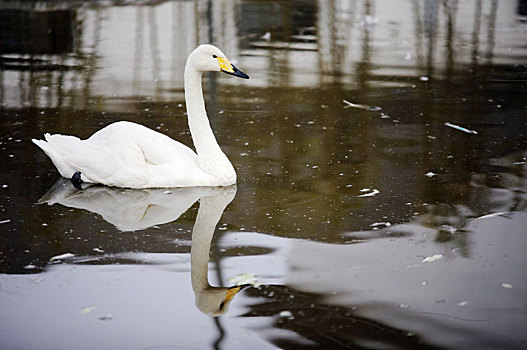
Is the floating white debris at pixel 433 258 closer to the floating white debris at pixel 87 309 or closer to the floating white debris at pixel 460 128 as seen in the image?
the floating white debris at pixel 87 309

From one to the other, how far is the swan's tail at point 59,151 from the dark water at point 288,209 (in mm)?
145

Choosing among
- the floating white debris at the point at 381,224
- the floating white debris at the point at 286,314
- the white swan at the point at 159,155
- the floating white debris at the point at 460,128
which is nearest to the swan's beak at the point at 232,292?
the floating white debris at the point at 286,314

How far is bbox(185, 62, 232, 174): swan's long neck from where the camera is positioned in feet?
23.1

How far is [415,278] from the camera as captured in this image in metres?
5.37

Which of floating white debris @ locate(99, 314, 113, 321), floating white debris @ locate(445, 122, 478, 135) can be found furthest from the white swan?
floating white debris @ locate(445, 122, 478, 135)

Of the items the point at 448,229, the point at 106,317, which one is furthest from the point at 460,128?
the point at 106,317

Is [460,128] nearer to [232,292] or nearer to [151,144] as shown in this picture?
[151,144]

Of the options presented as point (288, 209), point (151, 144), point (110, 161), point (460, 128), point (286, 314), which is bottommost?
point (286, 314)

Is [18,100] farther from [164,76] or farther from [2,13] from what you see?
[2,13]

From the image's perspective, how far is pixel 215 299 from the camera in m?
5.12

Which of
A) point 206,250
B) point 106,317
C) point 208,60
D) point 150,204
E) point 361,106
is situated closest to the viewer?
point 106,317

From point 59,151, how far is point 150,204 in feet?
3.63

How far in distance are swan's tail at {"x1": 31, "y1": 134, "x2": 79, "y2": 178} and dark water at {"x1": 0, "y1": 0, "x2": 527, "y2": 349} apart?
0.14 metres

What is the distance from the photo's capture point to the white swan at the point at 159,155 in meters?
6.91
